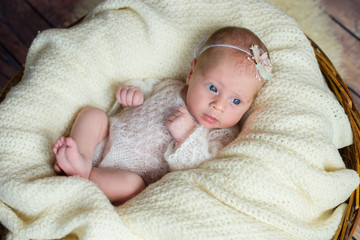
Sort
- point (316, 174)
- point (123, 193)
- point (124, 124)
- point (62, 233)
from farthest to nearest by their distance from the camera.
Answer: point (124, 124) < point (123, 193) < point (316, 174) < point (62, 233)

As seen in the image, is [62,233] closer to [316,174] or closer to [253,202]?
[253,202]

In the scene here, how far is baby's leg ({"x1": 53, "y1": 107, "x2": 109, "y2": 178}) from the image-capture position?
116 centimetres

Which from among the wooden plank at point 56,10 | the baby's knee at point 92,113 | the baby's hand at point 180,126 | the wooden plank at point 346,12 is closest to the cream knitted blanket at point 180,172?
the baby's knee at point 92,113

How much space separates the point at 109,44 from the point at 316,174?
0.91 m

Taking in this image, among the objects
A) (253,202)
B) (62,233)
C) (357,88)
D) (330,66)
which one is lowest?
(357,88)

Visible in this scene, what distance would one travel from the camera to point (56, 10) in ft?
7.09

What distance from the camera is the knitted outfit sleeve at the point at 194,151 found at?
129cm

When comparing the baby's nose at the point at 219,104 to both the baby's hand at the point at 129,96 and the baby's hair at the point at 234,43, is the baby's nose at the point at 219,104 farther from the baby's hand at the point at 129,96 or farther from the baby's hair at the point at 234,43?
the baby's hand at the point at 129,96

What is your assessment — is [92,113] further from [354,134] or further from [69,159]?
[354,134]

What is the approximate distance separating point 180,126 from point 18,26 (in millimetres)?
1336

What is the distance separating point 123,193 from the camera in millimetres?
1272

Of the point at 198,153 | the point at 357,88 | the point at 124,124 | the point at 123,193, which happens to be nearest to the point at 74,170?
the point at 123,193

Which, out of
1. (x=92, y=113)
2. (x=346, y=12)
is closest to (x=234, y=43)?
(x=92, y=113)

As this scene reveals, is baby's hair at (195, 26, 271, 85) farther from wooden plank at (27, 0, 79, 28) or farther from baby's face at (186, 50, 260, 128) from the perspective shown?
wooden plank at (27, 0, 79, 28)
